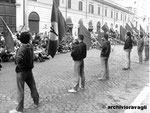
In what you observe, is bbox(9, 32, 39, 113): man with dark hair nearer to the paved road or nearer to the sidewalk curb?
the paved road

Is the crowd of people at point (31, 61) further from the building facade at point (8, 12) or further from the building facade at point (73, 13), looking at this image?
the building facade at point (8, 12)

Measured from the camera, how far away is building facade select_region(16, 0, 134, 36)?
24300 millimetres

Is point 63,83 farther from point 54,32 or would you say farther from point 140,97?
point 140,97

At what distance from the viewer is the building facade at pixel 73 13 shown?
79.7ft

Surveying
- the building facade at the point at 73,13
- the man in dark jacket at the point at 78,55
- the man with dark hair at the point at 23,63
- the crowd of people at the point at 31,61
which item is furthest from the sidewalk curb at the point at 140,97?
the building facade at the point at 73,13

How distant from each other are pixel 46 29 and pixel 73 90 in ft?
71.9

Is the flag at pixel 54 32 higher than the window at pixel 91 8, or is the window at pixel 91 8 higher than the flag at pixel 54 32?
the window at pixel 91 8

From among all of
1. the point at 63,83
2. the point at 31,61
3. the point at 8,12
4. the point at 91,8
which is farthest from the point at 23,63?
the point at 91,8

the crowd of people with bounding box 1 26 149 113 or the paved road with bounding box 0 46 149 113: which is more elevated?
the crowd of people with bounding box 1 26 149 113

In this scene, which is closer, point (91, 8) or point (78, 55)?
point (78, 55)

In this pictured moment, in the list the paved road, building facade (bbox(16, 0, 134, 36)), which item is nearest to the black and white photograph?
the paved road

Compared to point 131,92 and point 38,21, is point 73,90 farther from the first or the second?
point 38,21

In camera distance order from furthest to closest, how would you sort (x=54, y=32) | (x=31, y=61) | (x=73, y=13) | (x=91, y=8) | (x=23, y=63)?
(x=91, y=8)
(x=73, y=13)
(x=54, y=32)
(x=31, y=61)
(x=23, y=63)

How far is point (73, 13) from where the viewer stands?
3381cm
